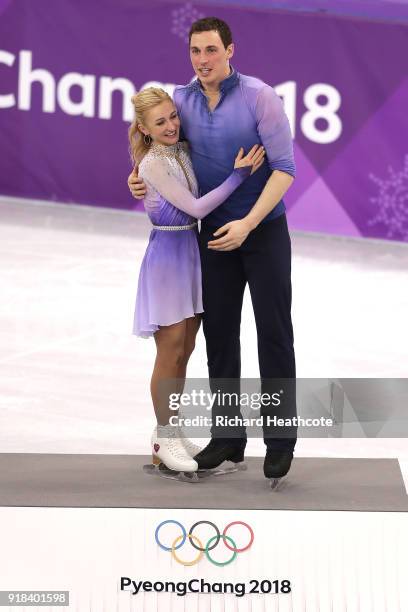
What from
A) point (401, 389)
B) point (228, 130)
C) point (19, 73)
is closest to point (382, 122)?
point (19, 73)

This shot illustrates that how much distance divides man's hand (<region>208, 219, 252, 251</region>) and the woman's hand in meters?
0.18

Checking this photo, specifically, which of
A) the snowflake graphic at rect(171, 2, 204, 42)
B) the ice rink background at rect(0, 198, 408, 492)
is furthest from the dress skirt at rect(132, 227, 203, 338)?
the snowflake graphic at rect(171, 2, 204, 42)

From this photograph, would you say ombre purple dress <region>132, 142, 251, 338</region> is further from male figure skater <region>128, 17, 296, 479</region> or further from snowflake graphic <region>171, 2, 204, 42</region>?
snowflake graphic <region>171, 2, 204, 42</region>

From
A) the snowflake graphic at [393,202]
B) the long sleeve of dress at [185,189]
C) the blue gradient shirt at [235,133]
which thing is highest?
the snowflake graphic at [393,202]

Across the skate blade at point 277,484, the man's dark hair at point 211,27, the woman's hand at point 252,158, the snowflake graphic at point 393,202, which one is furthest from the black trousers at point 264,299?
the snowflake graphic at point 393,202

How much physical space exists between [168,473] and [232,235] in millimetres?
906

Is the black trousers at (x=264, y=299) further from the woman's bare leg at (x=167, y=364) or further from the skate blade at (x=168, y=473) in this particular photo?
the skate blade at (x=168, y=473)

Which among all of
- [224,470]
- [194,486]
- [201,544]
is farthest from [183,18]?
[201,544]

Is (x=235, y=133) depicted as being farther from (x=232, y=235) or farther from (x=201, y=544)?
(x=201, y=544)

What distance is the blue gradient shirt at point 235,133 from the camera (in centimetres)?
445

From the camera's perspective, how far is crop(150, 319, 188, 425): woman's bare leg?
464cm

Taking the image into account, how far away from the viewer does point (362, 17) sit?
400 inches

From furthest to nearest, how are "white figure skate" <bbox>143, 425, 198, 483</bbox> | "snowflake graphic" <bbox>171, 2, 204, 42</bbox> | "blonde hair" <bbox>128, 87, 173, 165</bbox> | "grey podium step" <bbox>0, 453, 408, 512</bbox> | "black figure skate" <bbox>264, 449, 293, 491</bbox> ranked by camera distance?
1. "snowflake graphic" <bbox>171, 2, 204, 42</bbox>
2. "white figure skate" <bbox>143, 425, 198, 483</bbox>
3. "black figure skate" <bbox>264, 449, 293, 491</bbox>
4. "blonde hair" <bbox>128, 87, 173, 165</bbox>
5. "grey podium step" <bbox>0, 453, 408, 512</bbox>

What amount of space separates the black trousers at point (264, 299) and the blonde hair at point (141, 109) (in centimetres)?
32
